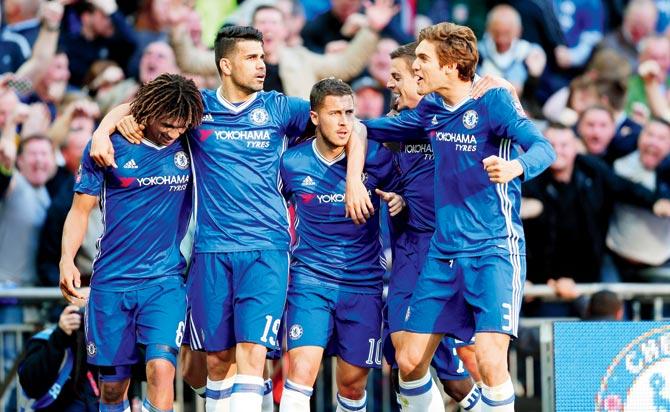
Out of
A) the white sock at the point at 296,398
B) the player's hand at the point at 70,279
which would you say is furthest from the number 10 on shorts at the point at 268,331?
the player's hand at the point at 70,279

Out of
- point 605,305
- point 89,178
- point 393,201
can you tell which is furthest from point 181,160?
point 605,305

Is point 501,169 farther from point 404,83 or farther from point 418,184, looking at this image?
point 404,83

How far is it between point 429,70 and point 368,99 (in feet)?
12.5

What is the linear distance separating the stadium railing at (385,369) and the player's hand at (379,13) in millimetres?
3002

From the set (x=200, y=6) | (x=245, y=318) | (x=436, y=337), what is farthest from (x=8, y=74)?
(x=436, y=337)

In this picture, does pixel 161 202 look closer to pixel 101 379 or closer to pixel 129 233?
pixel 129 233

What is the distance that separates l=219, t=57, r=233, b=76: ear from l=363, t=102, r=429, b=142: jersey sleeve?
3.17 feet

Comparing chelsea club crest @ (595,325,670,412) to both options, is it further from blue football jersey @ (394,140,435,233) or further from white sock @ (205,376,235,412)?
white sock @ (205,376,235,412)

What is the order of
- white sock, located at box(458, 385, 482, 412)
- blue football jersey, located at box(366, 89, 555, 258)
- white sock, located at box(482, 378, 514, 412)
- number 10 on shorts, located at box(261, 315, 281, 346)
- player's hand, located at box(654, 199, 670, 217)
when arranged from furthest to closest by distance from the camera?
player's hand, located at box(654, 199, 670, 217)
white sock, located at box(458, 385, 482, 412)
number 10 on shorts, located at box(261, 315, 281, 346)
blue football jersey, located at box(366, 89, 555, 258)
white sock, located at box(482, 378, 514, 412)

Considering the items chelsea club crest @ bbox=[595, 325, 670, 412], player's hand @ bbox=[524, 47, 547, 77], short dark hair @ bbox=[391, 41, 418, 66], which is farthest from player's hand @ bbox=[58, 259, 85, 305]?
player's hand @ bbox=[524, 47, 547, 77]

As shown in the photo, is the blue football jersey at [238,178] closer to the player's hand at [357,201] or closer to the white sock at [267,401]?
the player's hand at [357,201]

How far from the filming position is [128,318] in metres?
8.14

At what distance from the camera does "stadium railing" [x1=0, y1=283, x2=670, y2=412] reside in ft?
32.0

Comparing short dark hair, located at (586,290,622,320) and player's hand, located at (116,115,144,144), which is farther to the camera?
short dark hair, located at (586,290,622,320)
